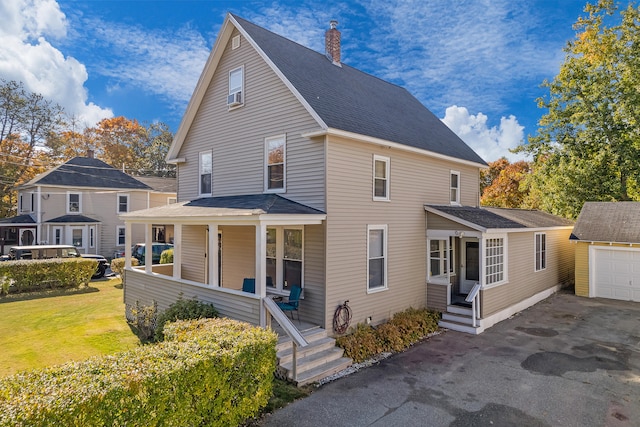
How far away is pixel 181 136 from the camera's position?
46.4ft

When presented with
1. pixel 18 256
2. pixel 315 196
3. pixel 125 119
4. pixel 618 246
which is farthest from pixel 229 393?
pixel 125 119

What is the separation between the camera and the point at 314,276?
9539 mm

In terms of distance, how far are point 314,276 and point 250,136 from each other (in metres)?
5.14

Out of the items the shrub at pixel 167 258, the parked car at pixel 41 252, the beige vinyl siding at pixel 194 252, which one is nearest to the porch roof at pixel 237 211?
the beige vinyl siding at pixel 194 252

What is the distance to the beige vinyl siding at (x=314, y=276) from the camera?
9.30 m

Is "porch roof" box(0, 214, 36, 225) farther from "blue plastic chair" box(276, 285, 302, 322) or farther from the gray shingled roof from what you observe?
"blue plastic chair" box(276, 285, 302, 322)

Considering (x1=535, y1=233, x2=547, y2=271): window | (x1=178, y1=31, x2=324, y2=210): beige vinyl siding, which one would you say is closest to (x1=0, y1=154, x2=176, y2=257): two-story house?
(x1=178, y1=31, x2=324, y2=210): beige vinyl siding

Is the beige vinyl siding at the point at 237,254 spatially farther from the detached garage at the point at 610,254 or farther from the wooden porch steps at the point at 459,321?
the detached garage at the point at 610,254

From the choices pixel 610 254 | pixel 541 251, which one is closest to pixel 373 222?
pixel 541 251

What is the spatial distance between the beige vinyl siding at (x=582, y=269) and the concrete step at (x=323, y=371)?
14017 mm

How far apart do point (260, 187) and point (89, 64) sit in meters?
21.6

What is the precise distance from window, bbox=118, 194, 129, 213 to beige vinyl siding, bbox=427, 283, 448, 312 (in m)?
25.3

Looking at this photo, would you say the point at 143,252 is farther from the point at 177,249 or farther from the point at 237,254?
the point at 177,249

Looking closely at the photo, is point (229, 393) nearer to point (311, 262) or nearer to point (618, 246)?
point (311, 262)
